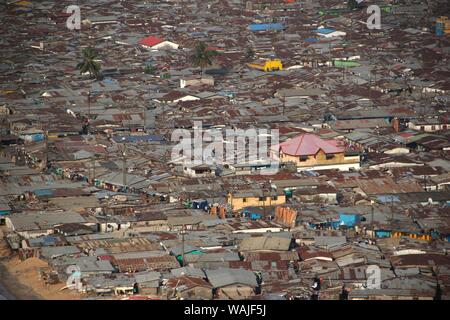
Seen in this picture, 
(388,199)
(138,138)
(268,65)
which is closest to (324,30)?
(268,65)

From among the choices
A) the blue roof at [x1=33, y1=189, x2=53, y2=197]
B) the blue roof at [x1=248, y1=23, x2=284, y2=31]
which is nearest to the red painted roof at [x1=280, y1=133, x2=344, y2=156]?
the blue roof at [x1=33, y1=189, x2=53, y2=197]

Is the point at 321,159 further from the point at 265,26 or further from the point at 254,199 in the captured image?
the point at 265,26

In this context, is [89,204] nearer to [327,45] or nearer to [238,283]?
[238,283]

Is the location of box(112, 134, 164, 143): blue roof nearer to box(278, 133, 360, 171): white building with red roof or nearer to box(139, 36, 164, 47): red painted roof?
box(278, 133, 360, 171): white building with red roof

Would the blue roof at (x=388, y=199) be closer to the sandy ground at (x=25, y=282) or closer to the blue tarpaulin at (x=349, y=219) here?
the blue tarpaulin at (x=349, y=219)

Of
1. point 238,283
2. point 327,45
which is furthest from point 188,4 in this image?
point 238,283

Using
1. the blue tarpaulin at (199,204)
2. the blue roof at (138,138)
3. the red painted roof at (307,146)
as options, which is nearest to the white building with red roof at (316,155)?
the red painted roof at (307,146)
